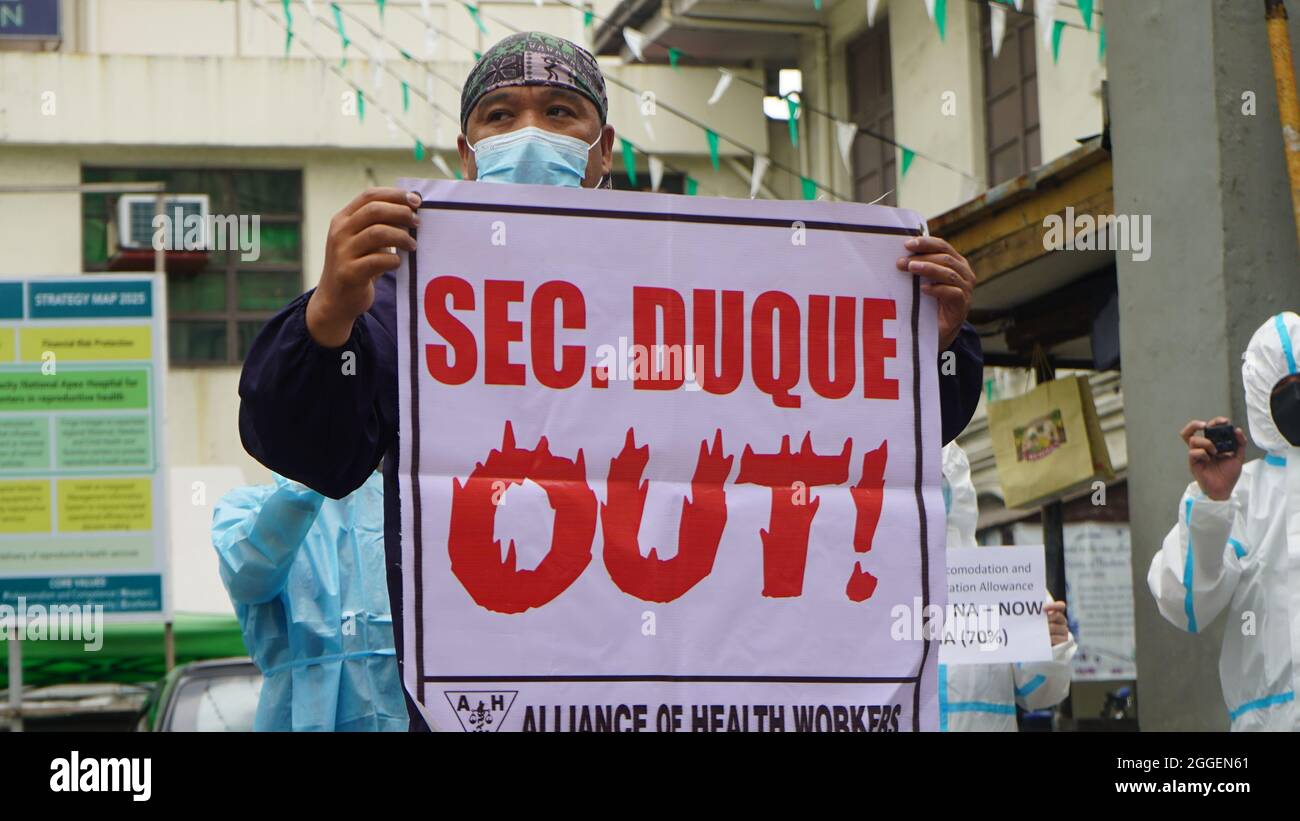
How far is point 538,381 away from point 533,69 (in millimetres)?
622

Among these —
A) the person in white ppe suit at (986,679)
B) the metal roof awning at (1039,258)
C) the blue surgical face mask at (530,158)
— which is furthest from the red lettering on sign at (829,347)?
the metal roof awning at (1039,258)

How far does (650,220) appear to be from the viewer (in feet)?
8.63

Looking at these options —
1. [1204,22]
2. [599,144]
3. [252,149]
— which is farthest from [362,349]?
[252,149]

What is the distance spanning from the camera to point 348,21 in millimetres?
21000

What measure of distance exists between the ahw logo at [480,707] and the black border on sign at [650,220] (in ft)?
0.06

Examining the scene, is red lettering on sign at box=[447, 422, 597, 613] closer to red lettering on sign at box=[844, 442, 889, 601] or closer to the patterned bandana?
red lettering on sign at box=[844, 442, 889, 601]

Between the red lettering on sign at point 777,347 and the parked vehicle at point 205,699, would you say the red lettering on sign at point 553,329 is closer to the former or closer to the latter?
the red lettering on sign at point 777,347

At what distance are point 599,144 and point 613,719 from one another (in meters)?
1.00

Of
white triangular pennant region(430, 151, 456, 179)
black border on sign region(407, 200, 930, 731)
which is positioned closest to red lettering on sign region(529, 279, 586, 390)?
black border on sign region(407, 200, 930, 731)

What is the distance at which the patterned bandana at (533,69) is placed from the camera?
2928 mm

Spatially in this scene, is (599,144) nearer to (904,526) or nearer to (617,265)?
(617,265)

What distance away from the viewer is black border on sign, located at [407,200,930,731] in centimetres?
246

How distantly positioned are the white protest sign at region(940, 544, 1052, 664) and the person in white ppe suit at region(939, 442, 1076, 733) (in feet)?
0.45

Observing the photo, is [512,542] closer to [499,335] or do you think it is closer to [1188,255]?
[499,335]
